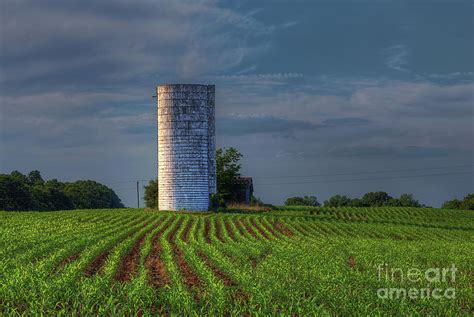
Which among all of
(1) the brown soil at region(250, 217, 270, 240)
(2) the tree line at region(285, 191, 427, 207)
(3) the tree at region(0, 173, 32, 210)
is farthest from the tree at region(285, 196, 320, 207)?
(1) the brown soil at region(250, 217, 270, 240)

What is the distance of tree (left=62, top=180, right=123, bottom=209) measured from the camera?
116494 mm

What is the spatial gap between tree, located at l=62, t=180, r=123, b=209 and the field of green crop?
226 feet

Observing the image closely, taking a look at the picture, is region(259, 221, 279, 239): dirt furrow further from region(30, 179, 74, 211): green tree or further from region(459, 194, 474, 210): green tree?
region(459, 194, 474, 210): green tree

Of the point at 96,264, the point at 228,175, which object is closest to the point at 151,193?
the point at 228,175

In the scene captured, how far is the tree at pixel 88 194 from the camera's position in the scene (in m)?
116

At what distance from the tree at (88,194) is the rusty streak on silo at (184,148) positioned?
4958 cm

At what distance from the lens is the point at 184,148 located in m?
65.9

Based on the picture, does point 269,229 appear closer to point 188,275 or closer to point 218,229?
point 218,229

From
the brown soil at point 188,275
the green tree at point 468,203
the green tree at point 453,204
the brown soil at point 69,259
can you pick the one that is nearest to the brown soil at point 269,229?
the brown soil at point 188,275

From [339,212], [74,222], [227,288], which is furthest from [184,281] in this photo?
[339,212]

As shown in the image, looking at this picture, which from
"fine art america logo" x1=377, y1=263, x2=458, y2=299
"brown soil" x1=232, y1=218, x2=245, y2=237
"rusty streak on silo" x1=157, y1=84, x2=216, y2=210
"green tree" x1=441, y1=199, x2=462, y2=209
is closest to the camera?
"fine art america logo" x1=377, y1=263, x2=458, y2=299

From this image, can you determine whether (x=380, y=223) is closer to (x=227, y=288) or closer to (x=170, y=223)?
(x=170, y=223)

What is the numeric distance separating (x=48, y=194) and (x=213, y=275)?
86.6 metres

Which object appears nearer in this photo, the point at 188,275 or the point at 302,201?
the point at 188,275
